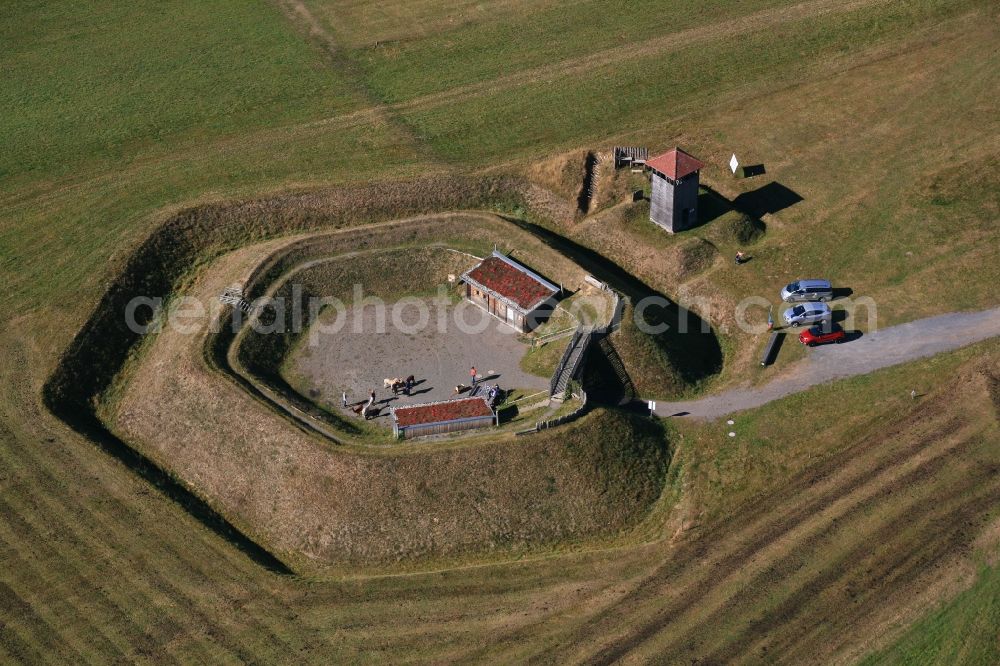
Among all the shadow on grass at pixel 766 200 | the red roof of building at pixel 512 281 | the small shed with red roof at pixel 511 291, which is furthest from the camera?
the shadow on grass at pixel 766 200

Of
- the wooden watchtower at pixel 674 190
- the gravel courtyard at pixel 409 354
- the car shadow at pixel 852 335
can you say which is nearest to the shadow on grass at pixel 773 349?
the car shadow at pixel 852 335

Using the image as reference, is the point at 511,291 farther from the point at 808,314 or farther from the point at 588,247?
the point at 808,314

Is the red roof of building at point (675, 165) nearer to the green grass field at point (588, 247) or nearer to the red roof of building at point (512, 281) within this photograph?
the green grass field at point (588, 247)

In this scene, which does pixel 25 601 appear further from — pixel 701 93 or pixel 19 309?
pixel 701 93

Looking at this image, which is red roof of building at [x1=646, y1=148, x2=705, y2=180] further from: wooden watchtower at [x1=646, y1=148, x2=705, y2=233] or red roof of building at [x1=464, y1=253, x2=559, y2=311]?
red roof of building at [x1=464, y1=253, x2=559, y2=311]

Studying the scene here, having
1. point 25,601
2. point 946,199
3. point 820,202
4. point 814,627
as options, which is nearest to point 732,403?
point 814,627

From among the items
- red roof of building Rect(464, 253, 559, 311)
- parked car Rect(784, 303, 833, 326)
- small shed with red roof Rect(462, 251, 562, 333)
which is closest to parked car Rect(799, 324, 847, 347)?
parked car Rect(784, 303, 833, 326)
